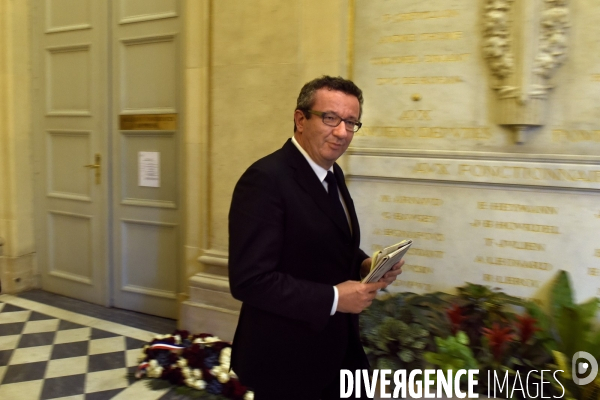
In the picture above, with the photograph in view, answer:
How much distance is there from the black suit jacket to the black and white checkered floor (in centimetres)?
160

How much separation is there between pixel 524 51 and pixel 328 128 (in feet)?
5.38

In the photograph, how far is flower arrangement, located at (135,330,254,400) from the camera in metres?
3.02

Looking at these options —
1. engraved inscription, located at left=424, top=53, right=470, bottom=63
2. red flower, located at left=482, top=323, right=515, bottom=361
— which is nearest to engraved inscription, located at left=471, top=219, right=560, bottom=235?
red flower, located at left=482, top=323, right=515, bottom=361

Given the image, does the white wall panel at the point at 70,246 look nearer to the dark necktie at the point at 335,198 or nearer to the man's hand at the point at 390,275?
the dark necktie at the point at 335,198

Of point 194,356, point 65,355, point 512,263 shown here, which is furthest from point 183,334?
point 512,263

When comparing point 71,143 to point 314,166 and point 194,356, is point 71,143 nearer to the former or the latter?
point 194,356

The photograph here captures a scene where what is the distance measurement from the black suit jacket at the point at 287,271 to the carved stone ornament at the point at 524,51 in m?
1.45

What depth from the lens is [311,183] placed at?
1697mm

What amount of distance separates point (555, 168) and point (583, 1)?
0.90 m

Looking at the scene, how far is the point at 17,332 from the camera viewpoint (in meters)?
3.88

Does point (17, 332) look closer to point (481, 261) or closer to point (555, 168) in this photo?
point (481, 261)

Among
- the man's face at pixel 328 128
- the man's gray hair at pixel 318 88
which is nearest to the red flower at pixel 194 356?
the man's face at pixel 328 128

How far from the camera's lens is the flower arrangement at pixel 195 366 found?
3018 millimetres

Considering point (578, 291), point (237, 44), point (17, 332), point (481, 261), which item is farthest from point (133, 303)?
point (578, 291)
